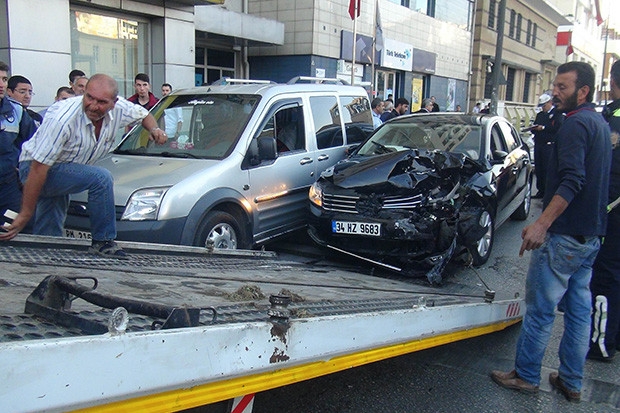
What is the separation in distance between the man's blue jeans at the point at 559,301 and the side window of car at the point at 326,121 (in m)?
3.70

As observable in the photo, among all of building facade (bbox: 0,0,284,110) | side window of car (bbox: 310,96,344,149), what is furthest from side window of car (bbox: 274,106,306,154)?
building facade (bbox: 0,0,284,110)

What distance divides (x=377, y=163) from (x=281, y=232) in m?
1.31

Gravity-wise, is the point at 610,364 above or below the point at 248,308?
below

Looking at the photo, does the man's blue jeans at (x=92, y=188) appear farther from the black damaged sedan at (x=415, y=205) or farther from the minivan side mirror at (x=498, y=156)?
the minivan side mirror at (x=498, y=156)

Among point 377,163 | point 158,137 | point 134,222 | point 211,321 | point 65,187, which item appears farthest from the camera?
point 377,163

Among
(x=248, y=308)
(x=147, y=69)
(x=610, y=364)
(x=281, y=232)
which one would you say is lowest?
(x=610, y=364)

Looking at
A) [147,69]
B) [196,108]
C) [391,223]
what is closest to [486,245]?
[391,223]

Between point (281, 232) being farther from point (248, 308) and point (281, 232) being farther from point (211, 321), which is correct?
point (211, 321)

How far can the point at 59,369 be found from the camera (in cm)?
146

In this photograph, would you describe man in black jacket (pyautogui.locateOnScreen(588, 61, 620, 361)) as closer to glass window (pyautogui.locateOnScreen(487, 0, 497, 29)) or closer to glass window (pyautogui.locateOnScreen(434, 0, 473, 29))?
glass window (pyautogui.locateOnScreen(434, 0, 473, 29))

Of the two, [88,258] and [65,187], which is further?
[65,187]

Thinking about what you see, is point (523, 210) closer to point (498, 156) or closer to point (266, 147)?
point (498, 156)

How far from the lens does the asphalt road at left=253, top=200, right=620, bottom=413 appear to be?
321 centimetres

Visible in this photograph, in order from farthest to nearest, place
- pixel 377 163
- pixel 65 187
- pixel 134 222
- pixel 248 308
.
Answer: pixel 377 163, pixel 134 222, pixel 65 187, pixel 248 308
